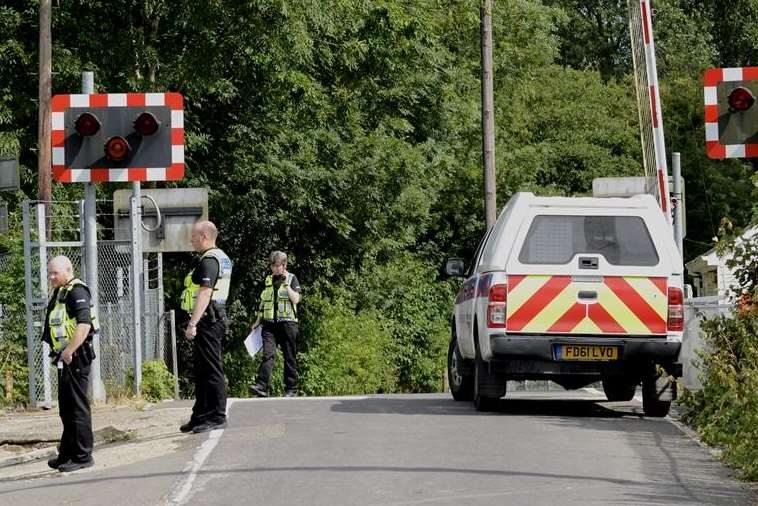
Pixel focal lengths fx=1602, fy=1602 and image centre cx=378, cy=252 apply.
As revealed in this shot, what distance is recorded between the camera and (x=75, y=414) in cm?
1161

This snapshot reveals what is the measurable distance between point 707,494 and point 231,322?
918 inches

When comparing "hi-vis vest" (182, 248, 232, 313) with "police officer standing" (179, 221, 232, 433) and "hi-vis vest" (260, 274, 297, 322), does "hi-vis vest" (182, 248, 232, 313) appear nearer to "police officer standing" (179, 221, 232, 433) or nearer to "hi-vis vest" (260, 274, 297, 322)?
"police officer standing" (179, 221, 232, 433)

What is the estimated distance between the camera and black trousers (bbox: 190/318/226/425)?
13328 millimetres

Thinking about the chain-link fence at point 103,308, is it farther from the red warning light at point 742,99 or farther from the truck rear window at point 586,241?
the red warning light at point 742,99

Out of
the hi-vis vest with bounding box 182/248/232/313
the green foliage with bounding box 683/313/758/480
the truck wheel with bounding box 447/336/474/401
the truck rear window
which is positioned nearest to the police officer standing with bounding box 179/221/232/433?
the hi-vis vest with bounding box 182/248/232/313

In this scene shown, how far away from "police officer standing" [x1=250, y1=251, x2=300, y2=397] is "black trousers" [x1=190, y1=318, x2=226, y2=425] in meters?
4.99

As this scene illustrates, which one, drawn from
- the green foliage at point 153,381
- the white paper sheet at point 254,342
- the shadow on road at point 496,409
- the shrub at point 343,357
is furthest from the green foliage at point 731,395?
the shrub at point 343,357

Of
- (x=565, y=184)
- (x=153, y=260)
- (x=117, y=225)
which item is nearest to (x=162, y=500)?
(x=117, y=225)

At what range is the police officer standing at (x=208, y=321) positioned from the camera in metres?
13.2

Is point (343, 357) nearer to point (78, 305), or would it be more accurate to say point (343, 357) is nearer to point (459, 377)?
point (459, 377)

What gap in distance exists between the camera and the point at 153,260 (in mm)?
29719

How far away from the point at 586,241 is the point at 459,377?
2925mm

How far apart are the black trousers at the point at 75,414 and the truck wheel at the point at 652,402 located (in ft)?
17.5

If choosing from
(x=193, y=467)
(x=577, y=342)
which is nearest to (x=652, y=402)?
(x=577, y=342)
